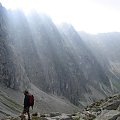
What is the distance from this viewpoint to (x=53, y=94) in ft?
653

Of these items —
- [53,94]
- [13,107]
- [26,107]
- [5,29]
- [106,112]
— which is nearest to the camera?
[106,112]

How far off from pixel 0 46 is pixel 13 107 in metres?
48.6

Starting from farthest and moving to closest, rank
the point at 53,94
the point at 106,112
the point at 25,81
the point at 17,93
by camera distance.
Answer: the point at 53,94
the point at 25,81
the point at 17,93
the point at 106,112

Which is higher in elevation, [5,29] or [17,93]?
[5,29]

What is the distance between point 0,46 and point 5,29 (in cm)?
1799

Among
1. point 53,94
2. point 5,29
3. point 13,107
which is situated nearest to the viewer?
point 13,107

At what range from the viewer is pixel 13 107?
13075cm

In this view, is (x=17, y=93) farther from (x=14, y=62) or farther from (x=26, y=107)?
(x=26, y=107)

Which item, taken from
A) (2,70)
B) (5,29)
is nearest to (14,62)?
(2,70)

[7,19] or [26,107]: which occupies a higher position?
[7,19]

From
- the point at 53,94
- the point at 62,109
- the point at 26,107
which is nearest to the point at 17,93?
the point at 62,109

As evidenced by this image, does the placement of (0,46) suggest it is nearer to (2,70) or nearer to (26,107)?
(2,70)

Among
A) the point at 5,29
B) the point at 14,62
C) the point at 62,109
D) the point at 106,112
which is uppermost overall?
the point at 5,29

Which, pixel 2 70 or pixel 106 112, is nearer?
pixel 106 112
